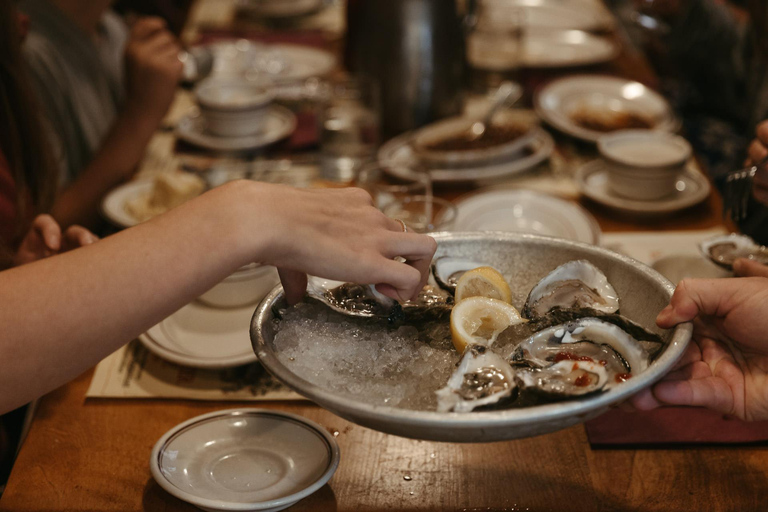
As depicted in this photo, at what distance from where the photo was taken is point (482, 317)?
33.0 inches

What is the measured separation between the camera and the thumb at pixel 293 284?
32.6 inches

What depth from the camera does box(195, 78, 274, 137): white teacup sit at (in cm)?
187

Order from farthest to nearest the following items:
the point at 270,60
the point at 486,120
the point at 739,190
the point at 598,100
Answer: the point at 270,60
the point at 598,100
the point at 486,120
the point at 739,190

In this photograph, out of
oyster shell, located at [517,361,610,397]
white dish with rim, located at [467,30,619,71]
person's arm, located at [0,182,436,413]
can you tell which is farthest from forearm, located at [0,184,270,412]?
white dish with rim, located at [467,30,619,71]

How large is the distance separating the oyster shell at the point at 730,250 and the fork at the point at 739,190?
0.05 metres

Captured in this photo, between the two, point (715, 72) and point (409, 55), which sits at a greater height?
point (409, 55)

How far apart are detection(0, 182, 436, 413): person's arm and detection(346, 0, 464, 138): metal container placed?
1.19 meters

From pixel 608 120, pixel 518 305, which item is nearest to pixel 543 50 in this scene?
pixel 608 120

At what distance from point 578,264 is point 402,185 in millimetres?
691

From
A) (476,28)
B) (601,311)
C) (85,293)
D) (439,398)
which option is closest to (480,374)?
(439,398)

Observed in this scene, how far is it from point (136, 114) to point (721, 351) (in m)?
1.60

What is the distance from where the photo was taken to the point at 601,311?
810 mm

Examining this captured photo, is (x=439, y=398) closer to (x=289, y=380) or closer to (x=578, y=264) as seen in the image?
(x=289, y=380)

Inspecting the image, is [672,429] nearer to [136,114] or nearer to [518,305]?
[518,305]
